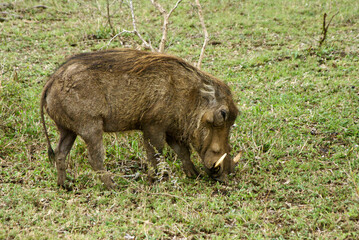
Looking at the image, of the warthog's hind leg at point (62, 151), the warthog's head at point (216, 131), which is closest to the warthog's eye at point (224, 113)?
the warthog's head at point (216, 131)

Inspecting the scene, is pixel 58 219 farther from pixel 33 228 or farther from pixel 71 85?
pixel 71 85

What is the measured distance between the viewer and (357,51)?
7.57 m

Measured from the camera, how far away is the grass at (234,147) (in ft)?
12.1

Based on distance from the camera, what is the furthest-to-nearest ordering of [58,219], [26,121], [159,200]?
[26,121] < [159,200] < [58,219]

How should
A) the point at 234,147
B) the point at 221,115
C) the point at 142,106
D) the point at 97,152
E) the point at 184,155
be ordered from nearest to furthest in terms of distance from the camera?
the point at 97,152 → the point at 142,106 → the point at 221,115 → the point at 184,155 → the point at 234,147

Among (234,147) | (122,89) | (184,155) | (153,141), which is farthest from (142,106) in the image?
(234,147)

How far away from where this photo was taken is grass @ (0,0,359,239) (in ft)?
12.1

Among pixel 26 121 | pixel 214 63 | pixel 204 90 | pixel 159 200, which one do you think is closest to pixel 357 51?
pixel 214 63

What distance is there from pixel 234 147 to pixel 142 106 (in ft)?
4.65

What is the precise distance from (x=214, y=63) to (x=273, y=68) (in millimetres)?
1078

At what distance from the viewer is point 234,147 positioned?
208 inches

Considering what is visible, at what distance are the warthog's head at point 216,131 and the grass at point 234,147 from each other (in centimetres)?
19

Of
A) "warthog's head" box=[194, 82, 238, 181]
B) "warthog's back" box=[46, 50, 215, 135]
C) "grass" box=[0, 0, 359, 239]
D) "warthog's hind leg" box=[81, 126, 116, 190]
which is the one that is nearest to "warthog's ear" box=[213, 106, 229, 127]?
"warthog's head" box=[194, 82, 238, 181]

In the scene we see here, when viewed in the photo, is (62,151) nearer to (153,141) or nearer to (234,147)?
(153,141)
